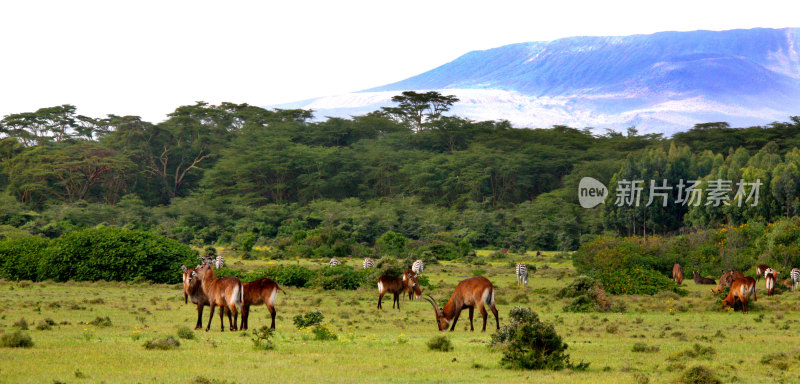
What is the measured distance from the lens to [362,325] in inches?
721

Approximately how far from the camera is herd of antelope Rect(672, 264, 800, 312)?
21.1 meters

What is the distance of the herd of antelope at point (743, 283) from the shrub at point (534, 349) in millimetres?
11531

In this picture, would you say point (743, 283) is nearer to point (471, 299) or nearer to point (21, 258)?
point (471, 299)

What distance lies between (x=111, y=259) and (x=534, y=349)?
2271cm

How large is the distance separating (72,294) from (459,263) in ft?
80.8

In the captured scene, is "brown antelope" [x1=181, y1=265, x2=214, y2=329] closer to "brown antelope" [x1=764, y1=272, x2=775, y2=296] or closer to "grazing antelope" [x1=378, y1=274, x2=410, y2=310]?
"grazing antelope" [x1=378, y1=274, x2=410, y2=310]

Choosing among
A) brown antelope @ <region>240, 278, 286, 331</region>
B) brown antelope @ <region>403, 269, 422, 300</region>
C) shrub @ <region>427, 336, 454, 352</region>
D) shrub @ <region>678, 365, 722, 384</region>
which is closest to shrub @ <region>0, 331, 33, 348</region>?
brown antelope @ <region>240, 278, 286, 331</region>

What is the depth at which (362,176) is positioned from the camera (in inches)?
3418

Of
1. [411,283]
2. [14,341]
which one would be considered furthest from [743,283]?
[14,341]

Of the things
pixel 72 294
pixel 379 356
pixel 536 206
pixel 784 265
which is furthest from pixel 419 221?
pixel 379 356

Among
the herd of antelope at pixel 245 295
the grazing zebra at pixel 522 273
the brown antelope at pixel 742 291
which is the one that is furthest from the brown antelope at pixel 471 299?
the grazing zebra at pixel 522 273

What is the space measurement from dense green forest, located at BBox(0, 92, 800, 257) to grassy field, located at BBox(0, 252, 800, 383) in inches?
1022

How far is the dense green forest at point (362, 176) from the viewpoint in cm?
5856

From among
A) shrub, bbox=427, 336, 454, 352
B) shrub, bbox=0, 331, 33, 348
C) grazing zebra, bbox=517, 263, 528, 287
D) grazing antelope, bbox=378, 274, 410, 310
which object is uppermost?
shrub, bbox=0, 331, 33, 348
